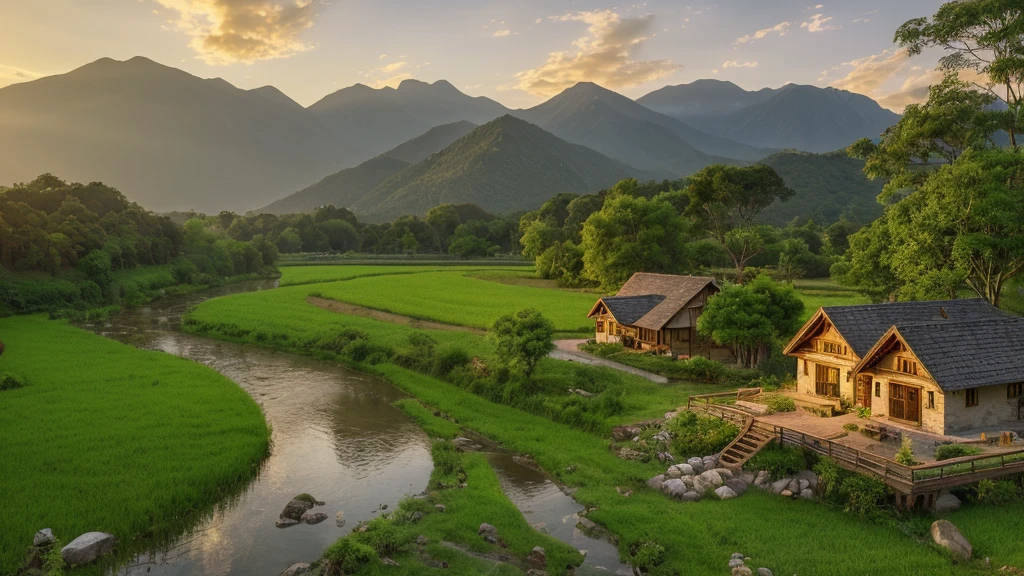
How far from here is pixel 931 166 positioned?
40938 mm

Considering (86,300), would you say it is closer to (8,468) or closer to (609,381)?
(8,468)

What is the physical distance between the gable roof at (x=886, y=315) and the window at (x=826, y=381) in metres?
Result: 1.93

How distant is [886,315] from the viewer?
93.6ft

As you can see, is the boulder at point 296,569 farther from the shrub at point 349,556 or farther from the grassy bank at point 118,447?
the grassy bank at point 118,447

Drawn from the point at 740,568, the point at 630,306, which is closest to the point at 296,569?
the point at 740,568

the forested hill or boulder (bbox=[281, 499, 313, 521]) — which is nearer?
boulder (bbox=[281, 499, 313, 521])

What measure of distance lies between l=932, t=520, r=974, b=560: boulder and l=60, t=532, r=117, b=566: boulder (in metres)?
22.6

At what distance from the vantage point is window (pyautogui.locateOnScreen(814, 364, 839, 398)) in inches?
1120

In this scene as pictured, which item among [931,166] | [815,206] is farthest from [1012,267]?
[815,206]

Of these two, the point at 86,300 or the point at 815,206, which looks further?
the point at 815,206

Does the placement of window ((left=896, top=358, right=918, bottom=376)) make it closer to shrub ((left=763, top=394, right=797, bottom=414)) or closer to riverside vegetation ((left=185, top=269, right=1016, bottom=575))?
shrub ((left=763, top=394, right=797, bottom=414))

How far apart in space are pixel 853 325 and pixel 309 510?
23875mm

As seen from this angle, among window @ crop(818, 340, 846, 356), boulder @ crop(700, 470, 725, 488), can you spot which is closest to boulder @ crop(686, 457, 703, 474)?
boulder @ crop(700, 470, 725, 488)

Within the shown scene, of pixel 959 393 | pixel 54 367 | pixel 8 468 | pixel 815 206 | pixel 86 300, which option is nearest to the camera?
pixel 8 468
